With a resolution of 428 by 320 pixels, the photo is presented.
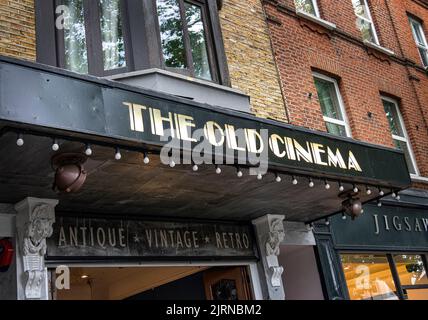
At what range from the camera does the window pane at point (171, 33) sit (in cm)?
824

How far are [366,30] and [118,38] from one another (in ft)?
27.5

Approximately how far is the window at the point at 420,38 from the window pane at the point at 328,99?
16.3ft

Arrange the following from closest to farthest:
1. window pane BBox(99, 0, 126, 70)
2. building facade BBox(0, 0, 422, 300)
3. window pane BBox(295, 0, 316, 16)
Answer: building facade BBox(0, 0, 422, 300), window pane BBox(99, 0, 126, 70), window pane BBox(295, 0, 316, 16)

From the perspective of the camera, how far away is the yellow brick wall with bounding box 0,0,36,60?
6.95 meters

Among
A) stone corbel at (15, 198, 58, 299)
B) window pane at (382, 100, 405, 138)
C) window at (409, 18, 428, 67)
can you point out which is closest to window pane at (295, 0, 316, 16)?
window pane at (382, 100, 405, 138)

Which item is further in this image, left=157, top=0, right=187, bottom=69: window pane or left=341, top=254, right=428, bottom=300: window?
left=341, top=254, right=428, bottom=300: window

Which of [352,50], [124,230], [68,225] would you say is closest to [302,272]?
[124,230]

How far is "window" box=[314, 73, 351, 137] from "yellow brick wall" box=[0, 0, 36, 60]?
6.42 m

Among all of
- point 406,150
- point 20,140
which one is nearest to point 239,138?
point 20,140

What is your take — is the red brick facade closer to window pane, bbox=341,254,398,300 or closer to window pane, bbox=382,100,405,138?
window pane, bbox=382,100,405,138

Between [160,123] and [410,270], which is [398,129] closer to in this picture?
[410,270]

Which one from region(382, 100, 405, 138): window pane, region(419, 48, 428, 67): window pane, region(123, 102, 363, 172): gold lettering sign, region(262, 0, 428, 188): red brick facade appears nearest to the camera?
region(123, 102, 363, 172): gold lettering sign

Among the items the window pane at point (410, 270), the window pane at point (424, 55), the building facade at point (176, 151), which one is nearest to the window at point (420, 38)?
the window pane at point (424, 55)
